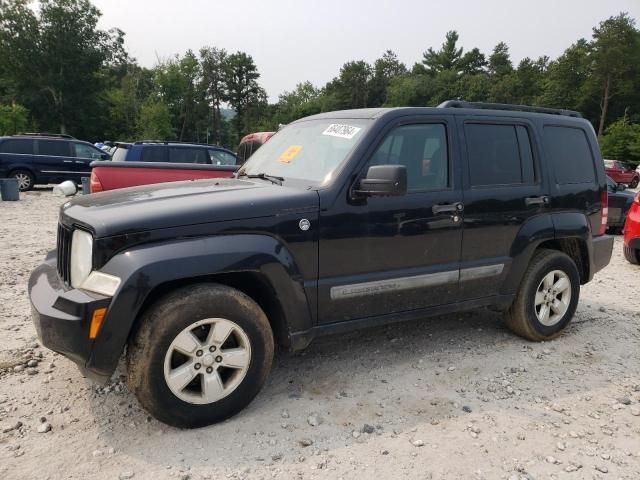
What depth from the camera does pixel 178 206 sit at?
2.83 m

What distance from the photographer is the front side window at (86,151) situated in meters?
15.1

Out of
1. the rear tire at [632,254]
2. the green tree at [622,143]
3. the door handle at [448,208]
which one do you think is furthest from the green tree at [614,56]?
the door handle at [448,208]

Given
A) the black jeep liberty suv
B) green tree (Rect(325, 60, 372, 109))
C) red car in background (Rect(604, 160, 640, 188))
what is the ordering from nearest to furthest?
the black jeep liberty suv < red car in background (Rect(604, 160, 640, 188)) < green tree (Rect(325, 60, 372, 109))

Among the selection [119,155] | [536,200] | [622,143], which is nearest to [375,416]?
[536,200]

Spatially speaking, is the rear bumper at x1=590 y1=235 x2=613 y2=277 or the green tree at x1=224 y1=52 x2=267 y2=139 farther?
the green tree at x1=224 y1=52 x2=267 y2=139

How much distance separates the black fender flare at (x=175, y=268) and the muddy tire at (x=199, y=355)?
4.6 inches

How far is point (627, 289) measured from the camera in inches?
238

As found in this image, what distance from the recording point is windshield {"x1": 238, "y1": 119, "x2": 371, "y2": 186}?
3.31 metres

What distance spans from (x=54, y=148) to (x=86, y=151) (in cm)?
88

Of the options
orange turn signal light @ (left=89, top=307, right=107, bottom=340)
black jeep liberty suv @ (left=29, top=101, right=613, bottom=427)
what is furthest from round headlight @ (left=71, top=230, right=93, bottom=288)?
orange turn signal light @ (left=89, top=307, right=107, bottom=340)

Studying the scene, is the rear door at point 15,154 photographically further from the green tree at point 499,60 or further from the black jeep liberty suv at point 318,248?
the green tree at point 499,60

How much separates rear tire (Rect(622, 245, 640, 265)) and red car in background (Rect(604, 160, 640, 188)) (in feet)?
68.9

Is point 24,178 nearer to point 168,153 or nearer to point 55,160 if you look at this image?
point 55,160

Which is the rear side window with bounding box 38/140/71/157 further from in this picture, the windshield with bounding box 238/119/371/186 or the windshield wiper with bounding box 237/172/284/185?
the windshield wiper with bounding box 237/172/284/185
